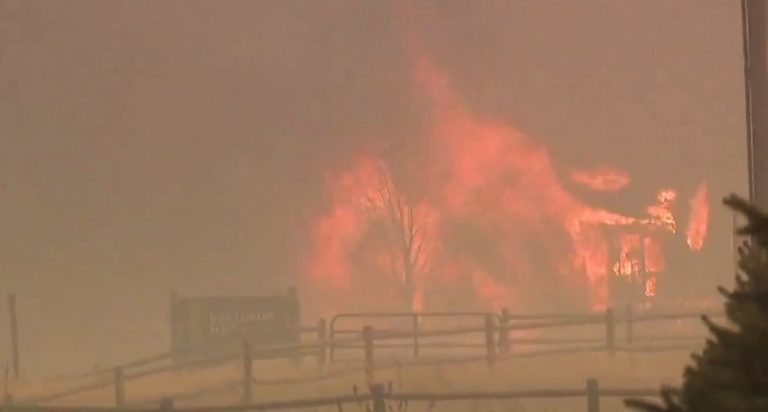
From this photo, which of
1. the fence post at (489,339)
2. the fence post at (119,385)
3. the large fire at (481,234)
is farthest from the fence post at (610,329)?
the large fire at (481,234)

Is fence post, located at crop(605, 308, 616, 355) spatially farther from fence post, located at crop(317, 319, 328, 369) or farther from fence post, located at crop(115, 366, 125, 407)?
fence post, located at crop(115, 366, 125, 407)

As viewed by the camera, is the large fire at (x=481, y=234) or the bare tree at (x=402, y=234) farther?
the bare tree at (x=402, y=234)

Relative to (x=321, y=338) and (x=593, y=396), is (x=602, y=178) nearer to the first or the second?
(x=321, y=338)

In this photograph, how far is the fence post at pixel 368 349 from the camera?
1191 cm

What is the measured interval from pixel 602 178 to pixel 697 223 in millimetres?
7240

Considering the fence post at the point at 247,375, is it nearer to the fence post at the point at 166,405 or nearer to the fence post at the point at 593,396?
the fence post at the point at 166,405

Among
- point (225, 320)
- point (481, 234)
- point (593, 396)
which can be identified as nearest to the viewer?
point (593, 396)

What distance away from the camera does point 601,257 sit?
36.8 meters

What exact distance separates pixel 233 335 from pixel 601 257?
83.4 feet

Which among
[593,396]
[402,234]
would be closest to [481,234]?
[402,234]

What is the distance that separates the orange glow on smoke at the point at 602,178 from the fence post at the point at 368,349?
29.4 metres

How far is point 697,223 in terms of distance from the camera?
35.2m

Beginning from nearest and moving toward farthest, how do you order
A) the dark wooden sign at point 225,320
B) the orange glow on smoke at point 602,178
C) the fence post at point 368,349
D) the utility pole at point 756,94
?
the utility pole at point 756,94, the fence post at point 368,349, the dark wooden sign at point 225,320, the orange glow on smoke at point 602,178

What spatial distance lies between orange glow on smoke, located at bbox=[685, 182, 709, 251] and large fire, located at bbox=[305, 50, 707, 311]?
0.06 meters
